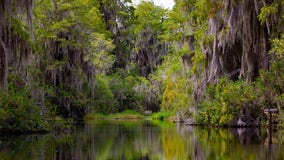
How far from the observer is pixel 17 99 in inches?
561

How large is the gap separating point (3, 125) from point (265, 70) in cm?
964

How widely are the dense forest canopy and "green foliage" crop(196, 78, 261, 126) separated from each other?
0.04 m

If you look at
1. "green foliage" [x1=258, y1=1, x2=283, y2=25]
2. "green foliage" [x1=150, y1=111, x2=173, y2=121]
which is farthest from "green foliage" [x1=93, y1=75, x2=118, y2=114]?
"green foliage" [x1=258, y1=1, x2=283, y2=25]

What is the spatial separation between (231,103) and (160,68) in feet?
64.2

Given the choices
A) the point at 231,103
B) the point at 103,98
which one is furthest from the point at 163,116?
the point at 231,103

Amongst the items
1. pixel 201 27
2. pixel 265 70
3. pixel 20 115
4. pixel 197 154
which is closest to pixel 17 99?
pixel 20 115

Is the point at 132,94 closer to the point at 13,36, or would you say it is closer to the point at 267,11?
the point at 267,11

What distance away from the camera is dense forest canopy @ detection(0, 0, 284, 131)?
557 inches

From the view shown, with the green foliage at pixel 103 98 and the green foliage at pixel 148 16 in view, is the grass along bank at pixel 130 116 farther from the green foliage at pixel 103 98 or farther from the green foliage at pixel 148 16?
the green foliage at pixel 148 16

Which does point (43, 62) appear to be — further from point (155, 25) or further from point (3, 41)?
point (155, 25)

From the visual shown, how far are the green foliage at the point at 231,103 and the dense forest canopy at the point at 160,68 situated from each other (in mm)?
38

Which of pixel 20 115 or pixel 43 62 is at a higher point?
pixel 43 62

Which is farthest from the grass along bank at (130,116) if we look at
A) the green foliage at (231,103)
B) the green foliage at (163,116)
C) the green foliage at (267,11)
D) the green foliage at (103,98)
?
the green foliage at (267,11)

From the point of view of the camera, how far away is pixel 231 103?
57.6 feet
